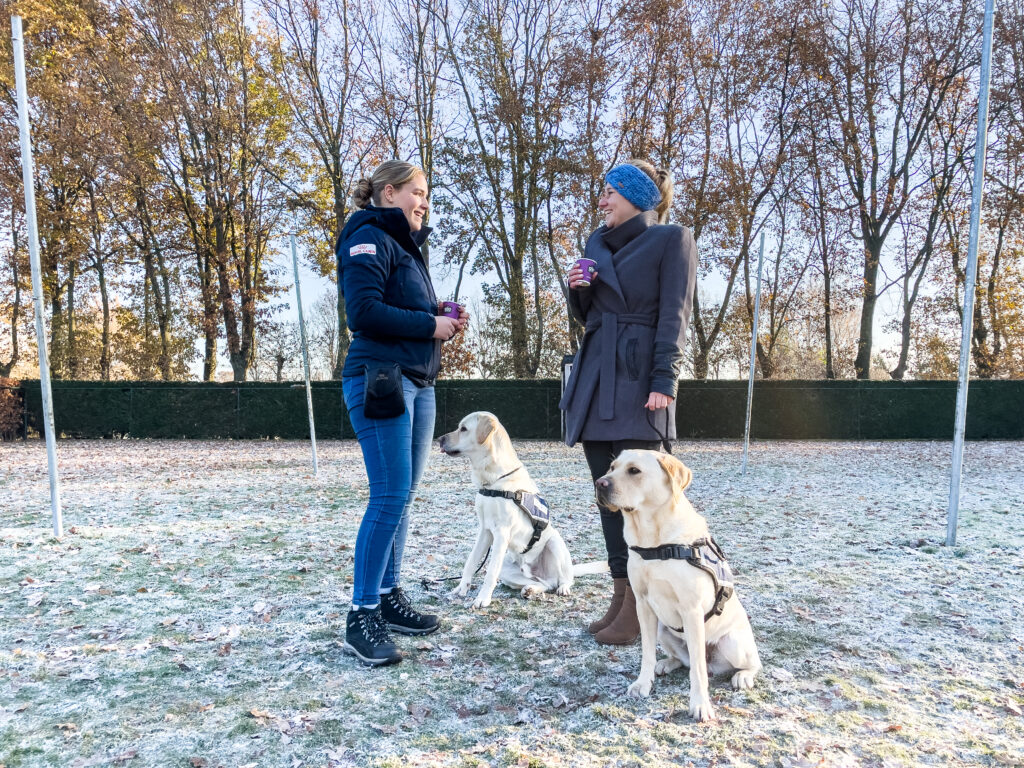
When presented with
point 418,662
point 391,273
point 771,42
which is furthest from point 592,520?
point 771,42

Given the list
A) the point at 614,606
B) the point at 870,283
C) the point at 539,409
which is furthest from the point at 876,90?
the point at 614,606

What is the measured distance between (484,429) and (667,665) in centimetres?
157

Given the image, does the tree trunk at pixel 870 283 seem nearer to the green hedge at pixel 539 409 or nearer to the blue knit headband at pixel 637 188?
the green hedge at pixel 539 409

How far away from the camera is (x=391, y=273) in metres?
2.90

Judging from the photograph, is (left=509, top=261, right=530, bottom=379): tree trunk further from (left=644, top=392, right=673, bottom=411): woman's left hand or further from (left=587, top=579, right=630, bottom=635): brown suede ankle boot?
(left=644, top=392, right=673, bottom=411): woman's left hand

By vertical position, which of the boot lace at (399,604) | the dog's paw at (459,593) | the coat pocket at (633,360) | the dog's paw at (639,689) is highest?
the coat pocket at (633,360)

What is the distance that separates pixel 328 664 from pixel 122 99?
20.6 meters

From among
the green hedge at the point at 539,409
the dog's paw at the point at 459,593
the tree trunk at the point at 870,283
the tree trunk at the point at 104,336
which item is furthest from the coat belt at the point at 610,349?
the tree trunk at the point at 104,336

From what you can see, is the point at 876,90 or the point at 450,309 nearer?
the point at 450,309

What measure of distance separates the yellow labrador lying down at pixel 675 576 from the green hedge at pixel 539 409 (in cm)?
1388

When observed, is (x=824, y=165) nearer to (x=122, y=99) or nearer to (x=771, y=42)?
(x=771, y=42)

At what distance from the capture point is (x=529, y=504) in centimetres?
378

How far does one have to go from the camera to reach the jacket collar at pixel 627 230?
3.09 meters

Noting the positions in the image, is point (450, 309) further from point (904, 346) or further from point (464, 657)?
point (904, 346)
